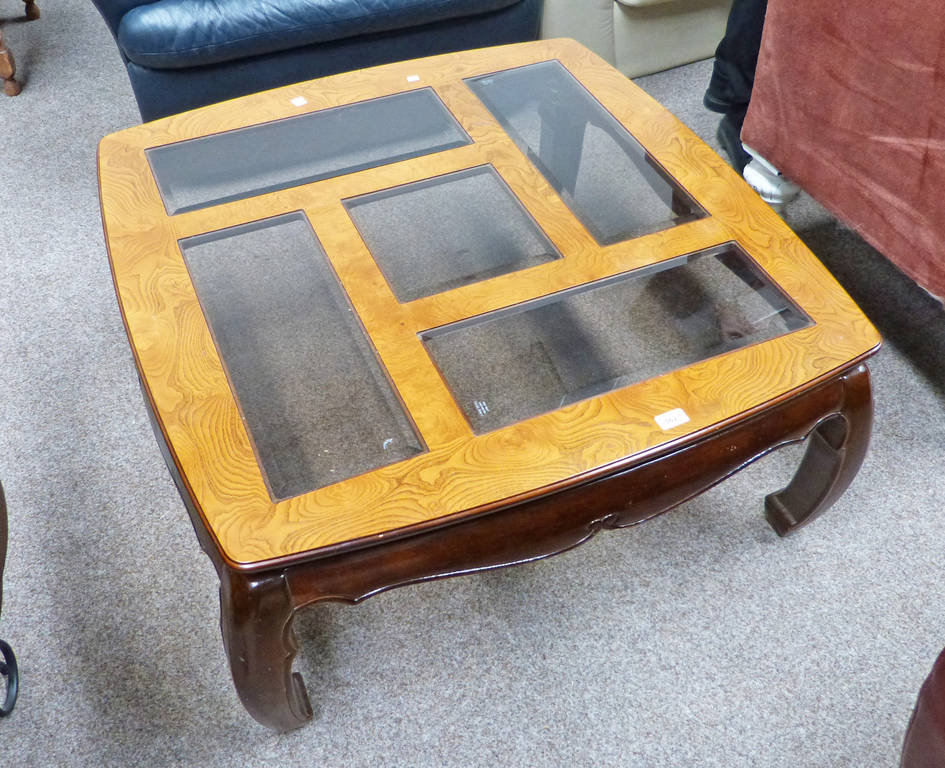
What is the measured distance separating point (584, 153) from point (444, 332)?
0.42 m

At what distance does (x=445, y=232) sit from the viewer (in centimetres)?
114

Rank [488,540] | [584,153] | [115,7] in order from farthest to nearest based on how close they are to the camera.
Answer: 1. [115,7]
2. [584,153]
3. [488,540]

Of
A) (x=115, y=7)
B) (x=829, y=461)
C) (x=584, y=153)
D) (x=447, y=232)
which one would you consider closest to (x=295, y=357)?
(x=447, y=232)

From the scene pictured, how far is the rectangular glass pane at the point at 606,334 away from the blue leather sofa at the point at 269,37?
101 centimetres

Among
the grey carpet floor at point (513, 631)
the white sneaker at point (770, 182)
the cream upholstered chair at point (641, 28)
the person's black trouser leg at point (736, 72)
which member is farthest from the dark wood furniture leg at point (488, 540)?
the cream upholstered chair at point (641, 28)

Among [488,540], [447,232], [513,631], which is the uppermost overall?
[447,232]

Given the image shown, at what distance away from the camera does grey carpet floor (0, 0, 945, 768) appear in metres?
1.06

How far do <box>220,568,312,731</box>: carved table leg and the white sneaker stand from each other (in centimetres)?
114

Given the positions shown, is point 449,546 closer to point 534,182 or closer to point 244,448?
point 244,448

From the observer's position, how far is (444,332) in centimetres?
99

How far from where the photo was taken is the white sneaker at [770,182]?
1546mm

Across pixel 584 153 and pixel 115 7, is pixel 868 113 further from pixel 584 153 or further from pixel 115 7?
pixel 115 7

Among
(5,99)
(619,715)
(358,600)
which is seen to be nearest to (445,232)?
(358,600)

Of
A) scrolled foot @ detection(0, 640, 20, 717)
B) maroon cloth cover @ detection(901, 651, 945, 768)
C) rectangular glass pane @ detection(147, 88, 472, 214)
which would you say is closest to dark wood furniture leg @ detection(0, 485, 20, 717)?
scrolled foot @ detection(0, 640, 20, 717)
